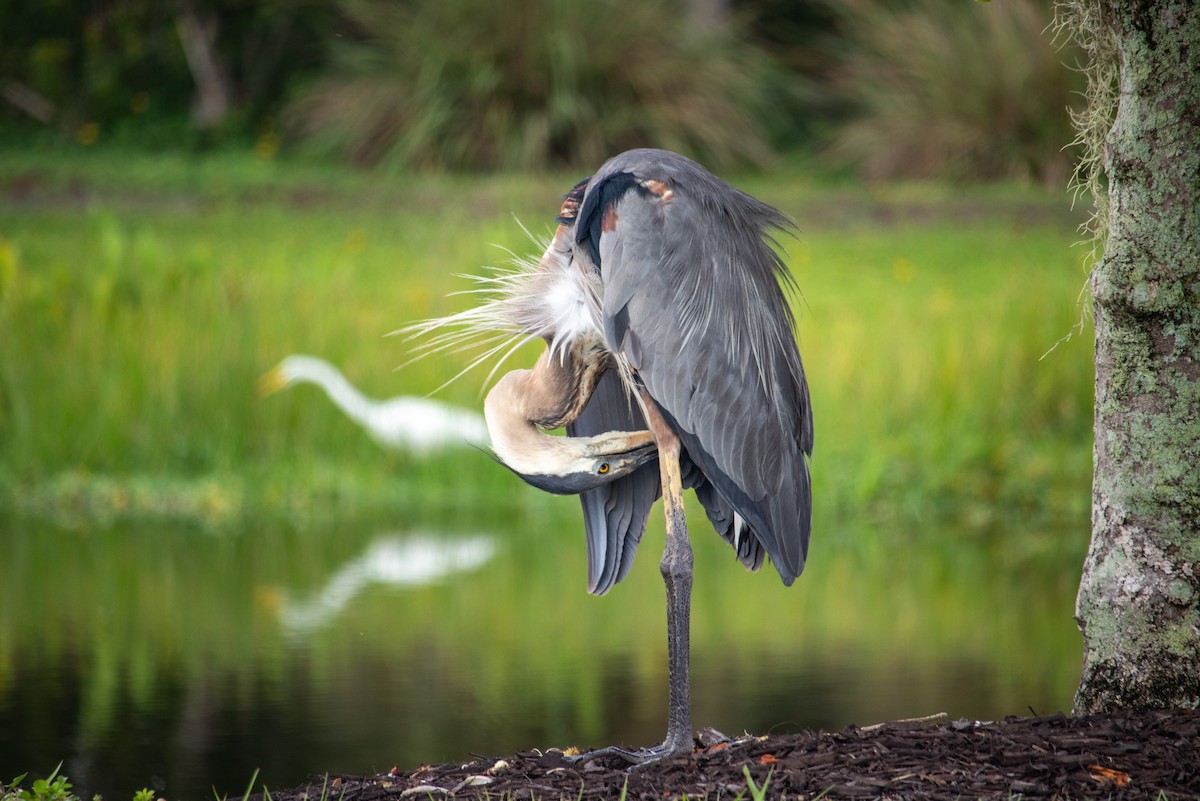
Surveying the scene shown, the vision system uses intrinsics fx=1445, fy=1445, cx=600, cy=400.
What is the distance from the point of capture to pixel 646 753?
343 centimetres

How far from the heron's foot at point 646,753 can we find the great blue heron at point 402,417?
4.03 metres

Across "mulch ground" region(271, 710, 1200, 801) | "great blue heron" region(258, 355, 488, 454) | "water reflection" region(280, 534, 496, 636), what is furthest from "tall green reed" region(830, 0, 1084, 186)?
"mulch ground" region(271, 710, 1200, 801)

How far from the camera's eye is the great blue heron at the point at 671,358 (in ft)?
11.4

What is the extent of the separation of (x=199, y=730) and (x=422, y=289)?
4.95 m

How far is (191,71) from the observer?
51.3 feet

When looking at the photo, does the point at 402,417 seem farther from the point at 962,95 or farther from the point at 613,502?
the point at 962,95

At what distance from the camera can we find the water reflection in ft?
19.2

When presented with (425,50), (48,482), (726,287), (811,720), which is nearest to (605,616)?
(811,720)

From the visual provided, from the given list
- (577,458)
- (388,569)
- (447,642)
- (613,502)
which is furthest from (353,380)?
(577,458)

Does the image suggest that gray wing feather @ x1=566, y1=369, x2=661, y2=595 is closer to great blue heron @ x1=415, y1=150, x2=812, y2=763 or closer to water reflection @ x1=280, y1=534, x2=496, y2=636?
great blue heron @ x1=415, y1=150, x2=812, y2=763

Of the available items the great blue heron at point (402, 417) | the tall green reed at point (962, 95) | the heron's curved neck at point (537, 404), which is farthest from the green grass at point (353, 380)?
the tall green reed at point (962, 95)

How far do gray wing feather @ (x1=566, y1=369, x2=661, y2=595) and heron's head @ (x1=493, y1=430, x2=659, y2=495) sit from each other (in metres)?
0.38

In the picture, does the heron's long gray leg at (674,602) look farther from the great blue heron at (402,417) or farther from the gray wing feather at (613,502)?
the great blue heron at (402,417)

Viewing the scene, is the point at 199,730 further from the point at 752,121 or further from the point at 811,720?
the point at 752,121
